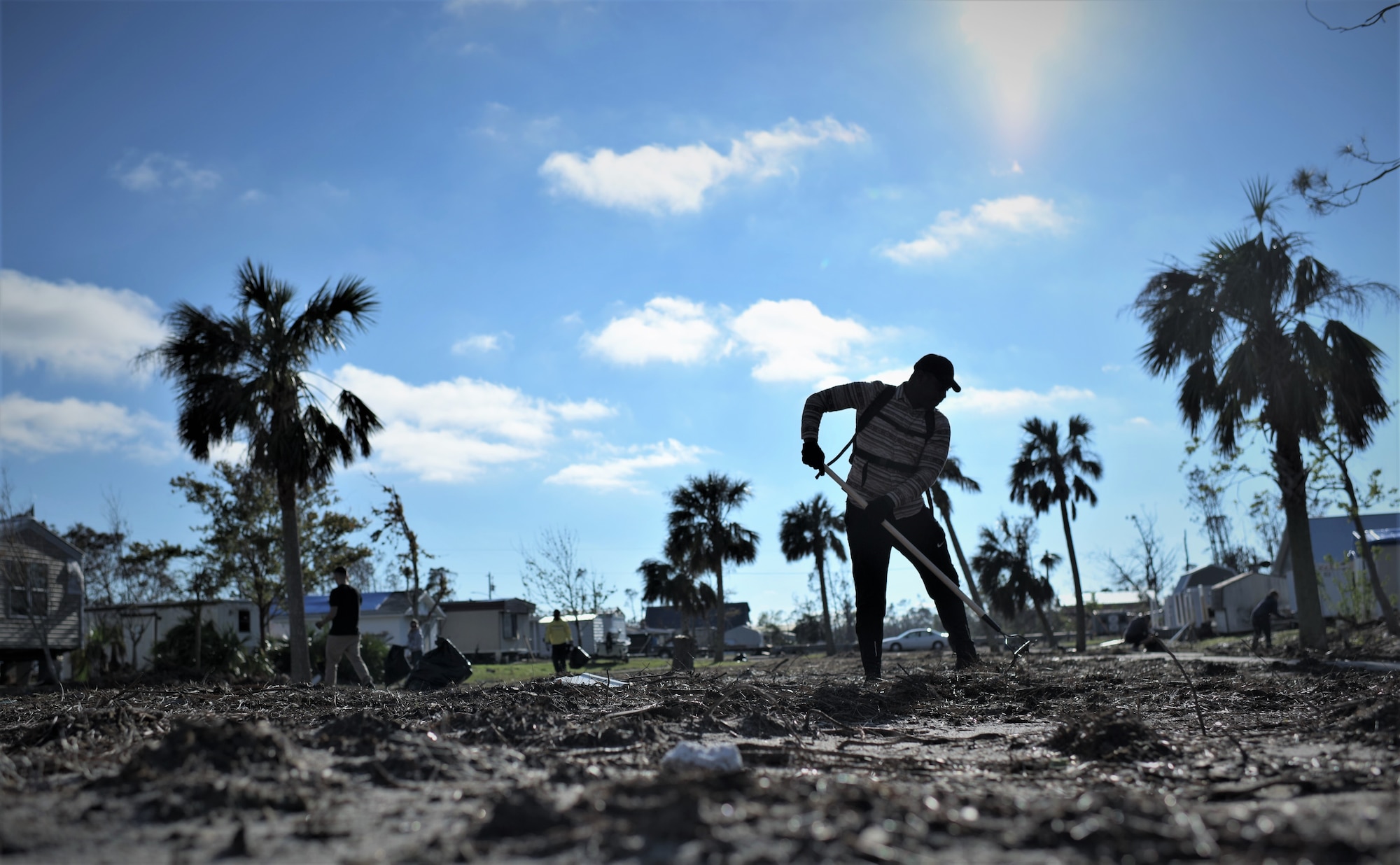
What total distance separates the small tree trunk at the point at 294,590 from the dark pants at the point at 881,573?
12.2 m

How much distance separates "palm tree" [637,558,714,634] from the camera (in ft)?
147

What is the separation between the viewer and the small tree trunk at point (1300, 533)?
15297 mm

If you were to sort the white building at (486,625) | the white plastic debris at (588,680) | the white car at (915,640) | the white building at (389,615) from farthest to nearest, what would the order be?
the white building at (486,625) < the white car at (915,640) < the white building at (389,615) < the white plastic debris at (588,680)

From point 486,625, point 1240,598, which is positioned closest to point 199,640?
point 486,625

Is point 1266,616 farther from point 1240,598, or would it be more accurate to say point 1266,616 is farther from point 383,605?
point 383,605

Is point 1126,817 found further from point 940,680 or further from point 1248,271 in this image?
point 1248,271

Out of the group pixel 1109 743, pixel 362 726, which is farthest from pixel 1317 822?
pixel 362 726

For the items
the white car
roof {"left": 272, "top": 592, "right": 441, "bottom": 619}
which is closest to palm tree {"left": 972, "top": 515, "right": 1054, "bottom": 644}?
the white car

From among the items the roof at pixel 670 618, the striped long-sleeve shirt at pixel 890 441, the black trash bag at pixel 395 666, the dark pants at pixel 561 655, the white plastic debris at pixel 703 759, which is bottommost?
the roof at pixel 670 618

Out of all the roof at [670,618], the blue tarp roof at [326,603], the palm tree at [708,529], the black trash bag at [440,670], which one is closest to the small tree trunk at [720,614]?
the palm tree at [708,529]

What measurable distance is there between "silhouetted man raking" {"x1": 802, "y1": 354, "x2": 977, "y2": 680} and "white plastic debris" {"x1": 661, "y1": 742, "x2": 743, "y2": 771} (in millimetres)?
4047

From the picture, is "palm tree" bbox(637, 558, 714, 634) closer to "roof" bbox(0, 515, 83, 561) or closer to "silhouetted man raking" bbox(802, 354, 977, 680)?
"roof" bbox(0, 515, 83, 561)

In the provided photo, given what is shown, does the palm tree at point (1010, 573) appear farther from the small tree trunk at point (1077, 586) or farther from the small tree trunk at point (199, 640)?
the small tree trunk at point (199, 640)

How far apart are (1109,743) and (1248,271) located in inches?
587
